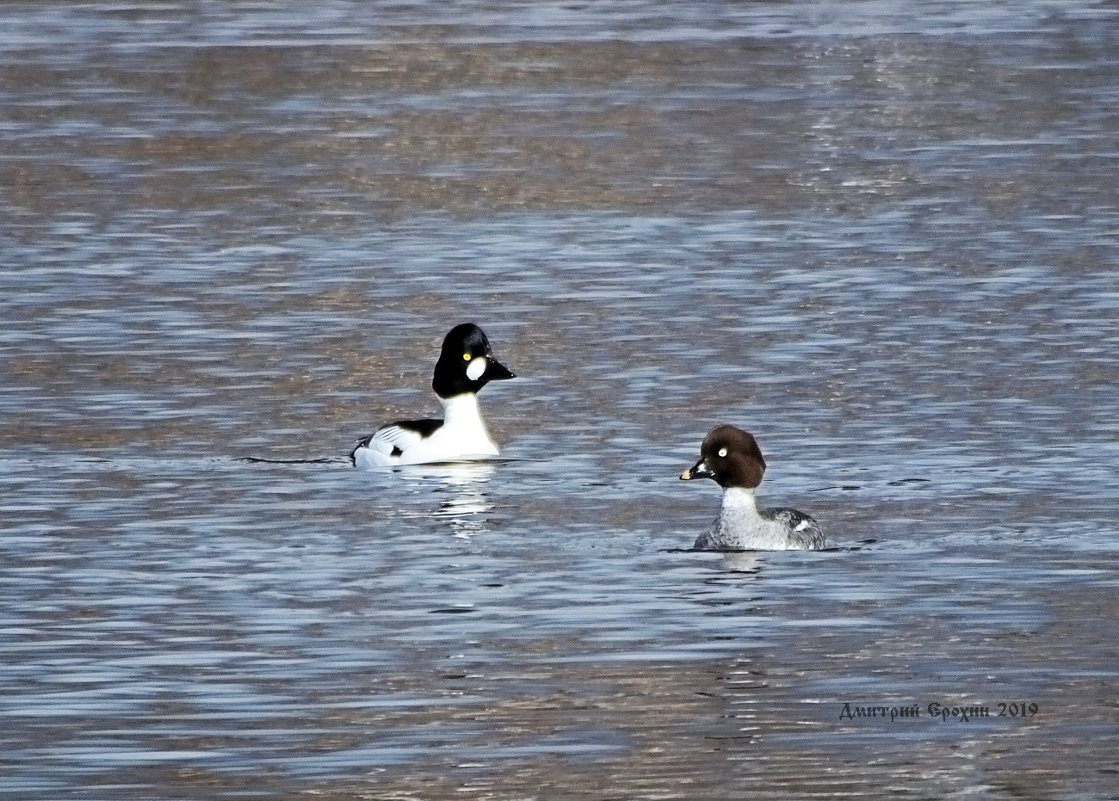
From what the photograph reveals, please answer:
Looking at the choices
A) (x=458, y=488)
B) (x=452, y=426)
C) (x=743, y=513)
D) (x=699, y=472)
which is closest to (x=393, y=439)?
(x=452, y=426)

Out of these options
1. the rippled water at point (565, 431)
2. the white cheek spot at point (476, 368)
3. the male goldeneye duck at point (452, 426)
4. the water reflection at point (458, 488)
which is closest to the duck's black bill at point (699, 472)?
the rippled water at point (565, 431)

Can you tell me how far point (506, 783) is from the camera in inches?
413

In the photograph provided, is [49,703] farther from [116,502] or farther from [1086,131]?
[1086,131]

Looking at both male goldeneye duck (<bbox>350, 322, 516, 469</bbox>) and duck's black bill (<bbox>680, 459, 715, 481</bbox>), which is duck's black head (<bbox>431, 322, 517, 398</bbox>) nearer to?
male goldeneye duck (<bbox>350, 322, 516, 469</bbox>)

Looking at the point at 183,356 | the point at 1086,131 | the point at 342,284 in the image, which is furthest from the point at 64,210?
the point at 1086,131

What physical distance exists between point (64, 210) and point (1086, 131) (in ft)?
38.4

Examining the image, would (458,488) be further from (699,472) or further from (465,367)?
(699,472)

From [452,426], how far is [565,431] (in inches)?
30.3

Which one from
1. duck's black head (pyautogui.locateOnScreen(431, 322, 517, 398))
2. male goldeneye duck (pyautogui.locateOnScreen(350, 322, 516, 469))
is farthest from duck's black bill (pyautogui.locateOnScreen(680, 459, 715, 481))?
duck's black head (pyautogui.locateOnScreen(431, 322, 517, 398))

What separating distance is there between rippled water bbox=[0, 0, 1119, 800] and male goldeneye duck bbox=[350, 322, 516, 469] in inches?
7.8

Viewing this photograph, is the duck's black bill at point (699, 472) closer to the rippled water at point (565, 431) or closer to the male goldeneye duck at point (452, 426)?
the rippled water at point (565, 431)

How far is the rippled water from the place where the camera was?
37.1 ft

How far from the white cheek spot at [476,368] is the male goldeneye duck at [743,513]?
3.54 metres

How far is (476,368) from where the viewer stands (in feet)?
60.7
